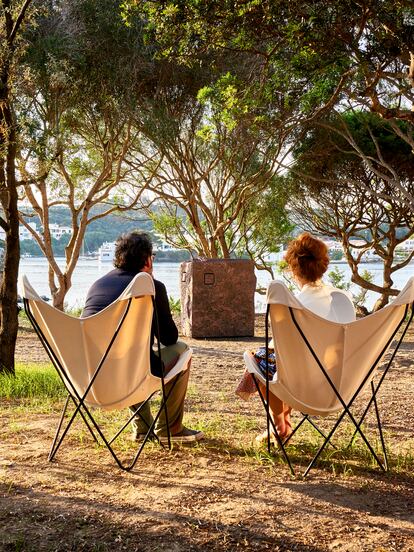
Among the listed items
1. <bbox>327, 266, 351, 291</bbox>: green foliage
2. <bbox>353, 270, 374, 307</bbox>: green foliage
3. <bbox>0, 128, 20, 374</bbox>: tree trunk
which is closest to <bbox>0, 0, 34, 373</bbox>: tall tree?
<bbox>0, 128, 20, 374</bbox>: tree trunk

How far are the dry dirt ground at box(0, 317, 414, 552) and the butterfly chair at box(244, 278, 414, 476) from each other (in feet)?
0.74

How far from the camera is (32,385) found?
5867 mm

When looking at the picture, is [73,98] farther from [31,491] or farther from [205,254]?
[31,491]

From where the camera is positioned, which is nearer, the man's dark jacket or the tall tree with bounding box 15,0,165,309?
the man's dark jacket

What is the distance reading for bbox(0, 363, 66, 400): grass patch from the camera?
567cm

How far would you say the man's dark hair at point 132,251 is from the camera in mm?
3822

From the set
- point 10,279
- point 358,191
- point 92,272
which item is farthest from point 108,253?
point 92,272

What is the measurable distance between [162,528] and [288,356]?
3.36 feet

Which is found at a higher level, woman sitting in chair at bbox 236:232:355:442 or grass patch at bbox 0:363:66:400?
woman sitting in chair at bbox 236:232:355:442

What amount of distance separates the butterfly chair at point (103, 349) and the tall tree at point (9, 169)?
2715 millimetres

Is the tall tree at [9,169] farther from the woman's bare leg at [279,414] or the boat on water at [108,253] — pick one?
the woman's bare leg at [279,414]

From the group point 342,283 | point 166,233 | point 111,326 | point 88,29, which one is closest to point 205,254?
point 166,233

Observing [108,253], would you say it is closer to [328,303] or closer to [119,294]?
[119,294]

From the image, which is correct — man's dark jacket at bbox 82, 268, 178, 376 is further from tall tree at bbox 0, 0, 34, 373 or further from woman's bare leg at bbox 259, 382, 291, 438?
tall tree at bbox 0, 0, 34, 373
